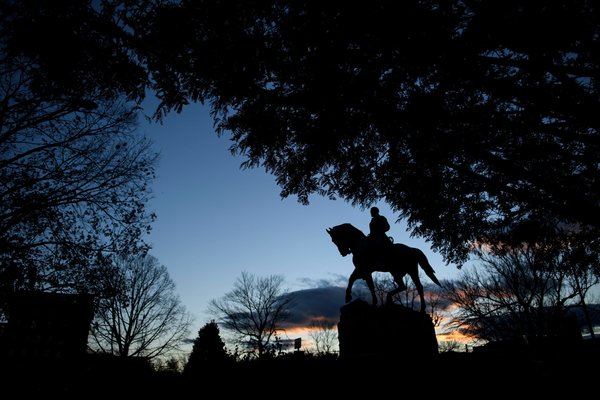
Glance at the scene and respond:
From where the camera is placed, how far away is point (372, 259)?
26.9ft

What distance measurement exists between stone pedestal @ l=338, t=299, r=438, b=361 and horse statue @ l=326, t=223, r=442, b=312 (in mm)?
505

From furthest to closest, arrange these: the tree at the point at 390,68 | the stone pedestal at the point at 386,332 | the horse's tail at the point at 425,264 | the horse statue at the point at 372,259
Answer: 1. the horse's tail at the point at 425,264
2. the horse statue at the point at 372,259
3. the stone pedestal at the point at 386,332
4. the tree at the point at 390,68

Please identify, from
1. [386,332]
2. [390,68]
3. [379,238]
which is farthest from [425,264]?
[390,68]

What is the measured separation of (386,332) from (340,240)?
2.73 meters

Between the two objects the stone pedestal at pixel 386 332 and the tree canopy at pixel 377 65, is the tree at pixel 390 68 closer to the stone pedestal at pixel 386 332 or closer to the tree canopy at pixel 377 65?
the tree canopy at pixel 377 65

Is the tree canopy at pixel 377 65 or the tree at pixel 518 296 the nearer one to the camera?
the tree canopy at pixel 377 65

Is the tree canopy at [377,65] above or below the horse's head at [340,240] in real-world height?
above

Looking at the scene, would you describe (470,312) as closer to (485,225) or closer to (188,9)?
(485,225)

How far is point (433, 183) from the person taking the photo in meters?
7.43

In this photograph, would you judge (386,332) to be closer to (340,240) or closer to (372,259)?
(372,259)

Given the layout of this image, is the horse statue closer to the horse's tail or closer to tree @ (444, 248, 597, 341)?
the horse's tail

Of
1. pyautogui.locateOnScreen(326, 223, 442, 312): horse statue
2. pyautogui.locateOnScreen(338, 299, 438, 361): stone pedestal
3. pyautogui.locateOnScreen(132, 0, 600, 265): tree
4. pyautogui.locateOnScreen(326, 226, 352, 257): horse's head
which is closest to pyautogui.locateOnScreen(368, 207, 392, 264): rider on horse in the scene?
pyautogui.locateOnScreen(326, 223, 442, 312): horse statue

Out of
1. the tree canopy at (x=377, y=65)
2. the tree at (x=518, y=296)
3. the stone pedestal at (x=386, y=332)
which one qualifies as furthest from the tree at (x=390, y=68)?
the tree at (x=518, y=296)

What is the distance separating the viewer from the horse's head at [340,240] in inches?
342
